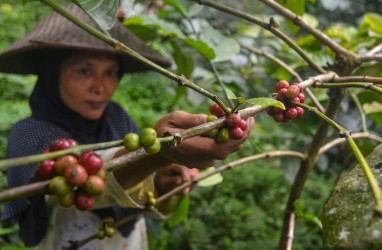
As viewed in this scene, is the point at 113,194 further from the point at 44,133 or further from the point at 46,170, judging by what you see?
the point at 46,170

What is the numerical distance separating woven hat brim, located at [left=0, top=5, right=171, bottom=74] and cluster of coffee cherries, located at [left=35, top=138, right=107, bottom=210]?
29.3 inches

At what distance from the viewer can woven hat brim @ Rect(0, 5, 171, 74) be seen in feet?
4.08

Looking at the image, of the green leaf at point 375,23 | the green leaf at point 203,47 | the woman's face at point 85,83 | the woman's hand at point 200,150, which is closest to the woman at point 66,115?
the woman's face at point 85,83

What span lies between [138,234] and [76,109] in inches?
18.3

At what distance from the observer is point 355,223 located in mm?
479

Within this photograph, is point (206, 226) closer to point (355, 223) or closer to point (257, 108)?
point (257, 108)

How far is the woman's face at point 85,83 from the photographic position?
4.21 ft

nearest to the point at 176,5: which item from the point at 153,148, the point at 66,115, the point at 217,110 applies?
the point at 66,115

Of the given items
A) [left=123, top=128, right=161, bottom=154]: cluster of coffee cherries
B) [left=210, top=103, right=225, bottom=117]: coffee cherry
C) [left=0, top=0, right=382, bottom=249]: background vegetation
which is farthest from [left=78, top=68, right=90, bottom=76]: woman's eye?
[left=123, top=128, right=161, bottom=154]: cluster of coffee cherries

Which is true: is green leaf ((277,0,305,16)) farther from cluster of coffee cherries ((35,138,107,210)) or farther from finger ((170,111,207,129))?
cluster of coffee cherries ((35,138,107,210))

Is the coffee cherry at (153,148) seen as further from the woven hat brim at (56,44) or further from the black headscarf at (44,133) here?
the woven hat brim at (56,44)

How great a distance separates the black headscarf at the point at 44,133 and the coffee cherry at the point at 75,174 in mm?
584

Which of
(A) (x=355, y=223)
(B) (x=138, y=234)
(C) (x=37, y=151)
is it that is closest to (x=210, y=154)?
(A) (x=355, y=223)

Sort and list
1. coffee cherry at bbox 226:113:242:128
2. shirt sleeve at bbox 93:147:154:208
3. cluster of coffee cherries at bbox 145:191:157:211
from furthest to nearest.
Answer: cluster of coffee cherries at bbox 145:191:157:211 < shirt sleeve at bbox 93:147:154:208 < coffee cherry at bbox 226:113:242:128
